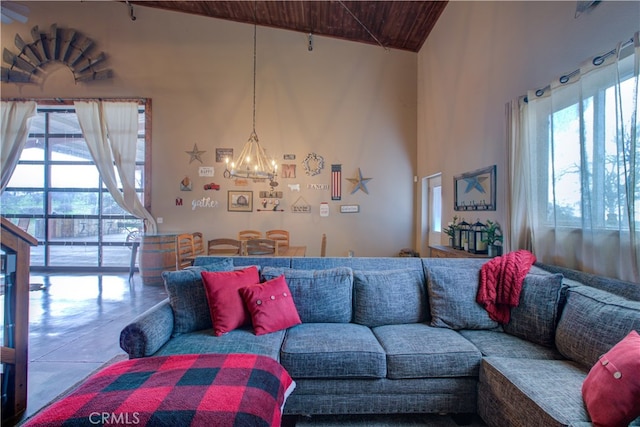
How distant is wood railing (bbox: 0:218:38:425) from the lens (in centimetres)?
153

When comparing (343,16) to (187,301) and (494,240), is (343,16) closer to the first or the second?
(494,240)

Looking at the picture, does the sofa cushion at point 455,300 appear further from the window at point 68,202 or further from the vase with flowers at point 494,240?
the window at point 68,202

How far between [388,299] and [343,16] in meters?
4.54

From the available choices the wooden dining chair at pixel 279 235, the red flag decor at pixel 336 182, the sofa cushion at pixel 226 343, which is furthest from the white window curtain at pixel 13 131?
the sofa cushion at pixel 226 343

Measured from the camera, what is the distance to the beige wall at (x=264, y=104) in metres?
4.97

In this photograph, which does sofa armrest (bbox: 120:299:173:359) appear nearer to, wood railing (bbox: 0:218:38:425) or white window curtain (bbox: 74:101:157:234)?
wood railing (bbox: 0:218:38:425)

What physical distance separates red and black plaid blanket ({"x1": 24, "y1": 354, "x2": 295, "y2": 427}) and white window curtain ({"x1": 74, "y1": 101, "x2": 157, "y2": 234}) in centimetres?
437

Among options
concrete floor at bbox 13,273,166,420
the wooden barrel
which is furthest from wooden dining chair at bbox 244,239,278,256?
the wooden barrel

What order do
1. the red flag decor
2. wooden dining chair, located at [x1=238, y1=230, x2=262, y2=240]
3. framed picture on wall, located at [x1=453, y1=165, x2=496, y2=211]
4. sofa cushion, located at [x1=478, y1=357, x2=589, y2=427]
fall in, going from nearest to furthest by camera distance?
sofa cushion, located at [x1=478, y1=357, x2=589, y2=427]
framed picture on wall, located at [x1=453, y1=165, x2=496, y2=211]
wooden dining chair, located at [x1=238, y1=230, x2=262, y2=240]
the red flag decor

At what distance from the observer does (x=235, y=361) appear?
1.32 metres

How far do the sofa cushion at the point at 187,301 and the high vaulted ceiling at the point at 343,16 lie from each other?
14.5 ft

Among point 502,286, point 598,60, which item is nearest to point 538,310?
point 502,286

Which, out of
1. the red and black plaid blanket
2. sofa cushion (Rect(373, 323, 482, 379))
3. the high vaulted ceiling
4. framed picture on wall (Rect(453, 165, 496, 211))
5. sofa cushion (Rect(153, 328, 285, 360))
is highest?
the high vaulted ceiling

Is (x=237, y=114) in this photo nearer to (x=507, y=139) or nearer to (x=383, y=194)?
(x=383, y=194)
